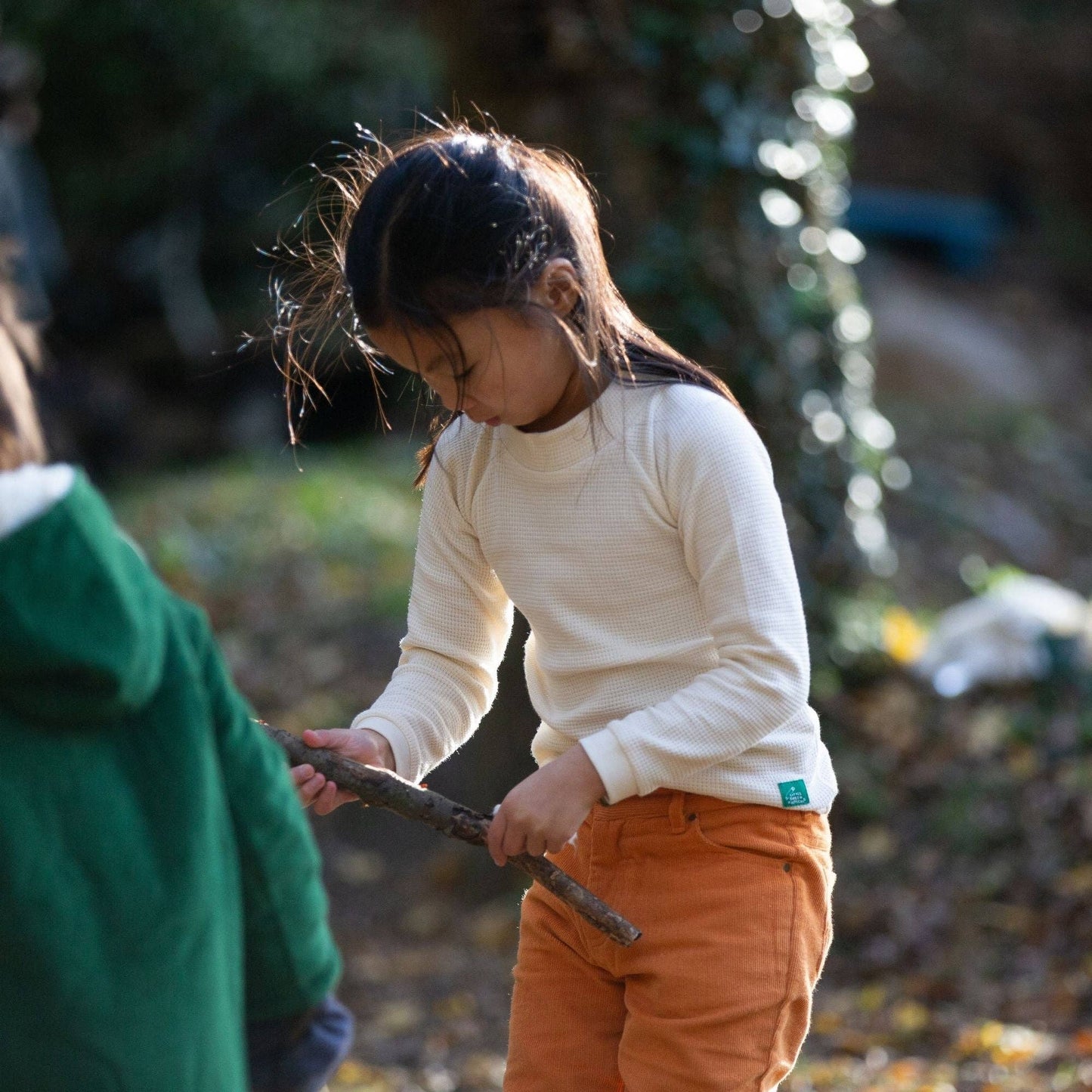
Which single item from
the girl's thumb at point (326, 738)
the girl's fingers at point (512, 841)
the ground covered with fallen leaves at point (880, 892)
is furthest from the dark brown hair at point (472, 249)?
the ground covered with fallen leaves at point (880, 892)

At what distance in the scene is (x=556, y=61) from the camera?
15.4 feet

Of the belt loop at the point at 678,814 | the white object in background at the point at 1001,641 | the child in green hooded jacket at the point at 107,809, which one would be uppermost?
the child in green hooded jacket at the point at 107,809

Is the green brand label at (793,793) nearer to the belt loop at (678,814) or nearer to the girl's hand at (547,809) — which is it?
the belt loop at (678,814)

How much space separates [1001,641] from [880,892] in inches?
43.2

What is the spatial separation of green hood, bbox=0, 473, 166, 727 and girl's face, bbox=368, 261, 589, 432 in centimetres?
49

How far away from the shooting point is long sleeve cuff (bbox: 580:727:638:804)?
5.62 feet

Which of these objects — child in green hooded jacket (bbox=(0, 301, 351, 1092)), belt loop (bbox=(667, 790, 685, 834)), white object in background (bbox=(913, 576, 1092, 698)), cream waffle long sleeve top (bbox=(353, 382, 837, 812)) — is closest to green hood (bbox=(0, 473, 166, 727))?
child in green hooded jacket (bbox=(0, 301, 351, 1092))

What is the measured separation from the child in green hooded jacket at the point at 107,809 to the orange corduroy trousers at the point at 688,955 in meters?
0.54

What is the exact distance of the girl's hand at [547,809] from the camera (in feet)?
5.57

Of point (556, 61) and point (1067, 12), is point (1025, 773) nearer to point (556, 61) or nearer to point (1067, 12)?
point (556, 61)

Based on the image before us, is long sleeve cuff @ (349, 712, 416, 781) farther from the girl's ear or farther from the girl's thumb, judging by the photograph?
the girl's ear

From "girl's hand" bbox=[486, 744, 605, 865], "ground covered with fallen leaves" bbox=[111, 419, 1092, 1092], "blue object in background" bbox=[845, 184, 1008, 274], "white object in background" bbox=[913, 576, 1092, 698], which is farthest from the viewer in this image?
"blue object in background" bbox=[845, 184, 1008, 274]

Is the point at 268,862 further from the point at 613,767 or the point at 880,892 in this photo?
the point at 880,892

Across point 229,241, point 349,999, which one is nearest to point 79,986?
point 349,999
